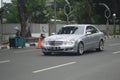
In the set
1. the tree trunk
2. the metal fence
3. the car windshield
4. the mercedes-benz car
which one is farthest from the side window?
the metal fence

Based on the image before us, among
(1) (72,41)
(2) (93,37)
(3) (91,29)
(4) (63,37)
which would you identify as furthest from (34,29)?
(1) (72,41)

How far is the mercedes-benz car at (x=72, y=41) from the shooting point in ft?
61.1

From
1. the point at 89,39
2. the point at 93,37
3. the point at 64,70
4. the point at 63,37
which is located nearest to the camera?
the point at 64,70

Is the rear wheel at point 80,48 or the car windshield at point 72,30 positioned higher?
the car windshield at point 72,30

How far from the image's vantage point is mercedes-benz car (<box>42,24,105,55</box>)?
18625 millimetres

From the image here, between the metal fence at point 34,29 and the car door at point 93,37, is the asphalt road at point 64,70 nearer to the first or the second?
the car door at point 93,37

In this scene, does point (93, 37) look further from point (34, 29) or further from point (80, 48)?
point (34, 29)

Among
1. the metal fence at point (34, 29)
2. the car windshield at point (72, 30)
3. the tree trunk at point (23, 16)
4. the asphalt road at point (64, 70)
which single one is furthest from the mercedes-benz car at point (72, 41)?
the metal fence at point (34, 29)

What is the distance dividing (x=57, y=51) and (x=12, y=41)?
8.92 metres

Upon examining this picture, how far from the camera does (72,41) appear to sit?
18625 millimetres

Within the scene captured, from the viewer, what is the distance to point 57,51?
738 inches

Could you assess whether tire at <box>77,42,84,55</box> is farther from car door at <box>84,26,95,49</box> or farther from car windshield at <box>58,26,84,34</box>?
car windshield at <box>58,26,84,34</box>

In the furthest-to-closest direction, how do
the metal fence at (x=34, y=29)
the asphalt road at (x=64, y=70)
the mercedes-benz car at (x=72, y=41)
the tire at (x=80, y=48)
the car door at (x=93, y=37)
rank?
the metal fence at (x=34, y=29)
the car door at (x=93, y=37)
the tire at (x=80, y=48)
the mercedes-benz car at (x=72, y=41)
the asphalt road at (x=64, y=70)

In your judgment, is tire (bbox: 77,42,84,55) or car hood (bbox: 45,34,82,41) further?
tire (bbox: 77,42,84,55)
